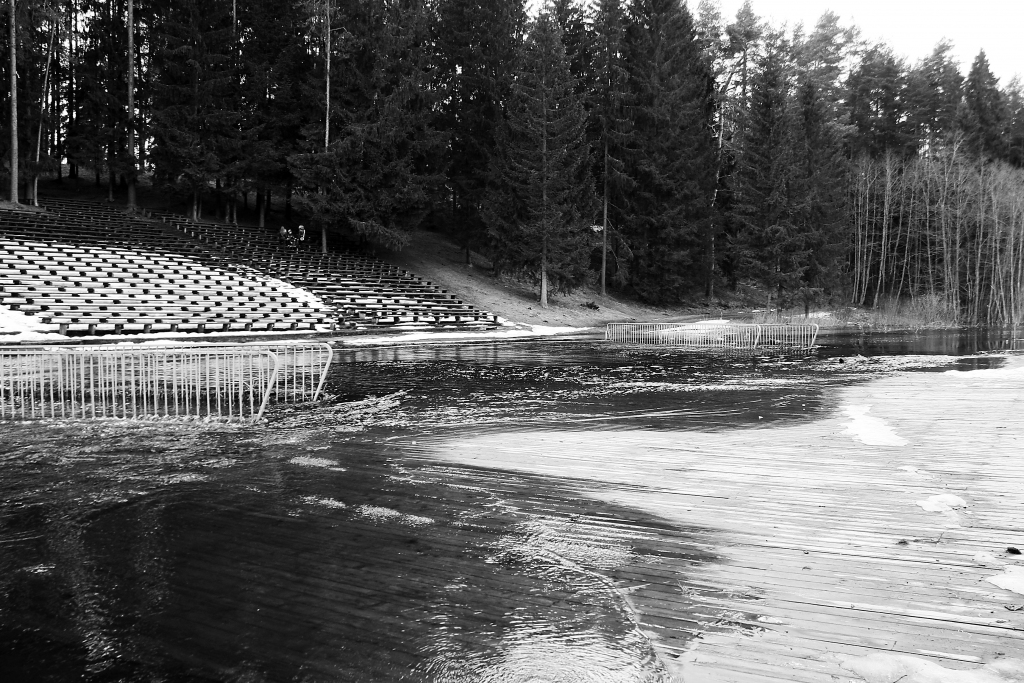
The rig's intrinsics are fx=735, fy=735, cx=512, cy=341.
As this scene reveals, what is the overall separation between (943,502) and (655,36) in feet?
156

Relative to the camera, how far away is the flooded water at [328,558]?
348cm

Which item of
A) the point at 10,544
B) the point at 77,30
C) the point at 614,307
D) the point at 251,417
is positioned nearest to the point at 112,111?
the point at 77,30

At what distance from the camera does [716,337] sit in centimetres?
2678

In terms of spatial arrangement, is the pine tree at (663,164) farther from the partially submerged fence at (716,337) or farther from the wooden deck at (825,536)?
the wooden deck at (825,536)

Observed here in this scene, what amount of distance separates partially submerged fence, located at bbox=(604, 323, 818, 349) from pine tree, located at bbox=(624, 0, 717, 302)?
19213 millimetres

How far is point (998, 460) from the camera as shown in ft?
A: 24.0

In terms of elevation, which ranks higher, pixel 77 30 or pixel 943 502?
pixel 77 30

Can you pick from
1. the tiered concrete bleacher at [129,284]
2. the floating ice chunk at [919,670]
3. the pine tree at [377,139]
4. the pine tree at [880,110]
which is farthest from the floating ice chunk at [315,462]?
the pine tree at [880,110]

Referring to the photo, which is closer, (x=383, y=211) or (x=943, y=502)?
(x=943, y=502)

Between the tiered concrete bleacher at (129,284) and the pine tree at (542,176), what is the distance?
13593 millimetres

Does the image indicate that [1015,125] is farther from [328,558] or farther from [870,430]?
[328,558]

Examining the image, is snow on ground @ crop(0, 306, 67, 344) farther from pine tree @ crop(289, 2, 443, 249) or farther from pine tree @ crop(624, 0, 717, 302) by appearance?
pine tree @ crop(624, 0, 717, 302)

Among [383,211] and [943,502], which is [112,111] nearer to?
[383,211]

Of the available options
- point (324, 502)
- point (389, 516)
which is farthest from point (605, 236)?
point (389, 516)
